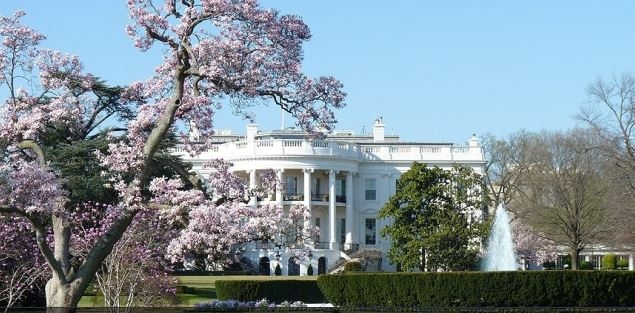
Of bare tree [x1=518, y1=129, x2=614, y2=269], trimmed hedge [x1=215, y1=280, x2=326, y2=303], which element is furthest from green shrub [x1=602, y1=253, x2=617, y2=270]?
trimmed hedge [x1=215, y1=280, x2=326, y2=303]

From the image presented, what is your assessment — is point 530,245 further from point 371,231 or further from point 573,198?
point 573,198

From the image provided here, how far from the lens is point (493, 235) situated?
141 feet

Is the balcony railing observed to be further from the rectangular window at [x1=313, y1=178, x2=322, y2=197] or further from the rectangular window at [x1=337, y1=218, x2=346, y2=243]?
the rectangular window at [x1=337, y1=218, x2=346, y2=243]

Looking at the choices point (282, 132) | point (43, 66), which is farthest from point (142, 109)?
point (282, 132)

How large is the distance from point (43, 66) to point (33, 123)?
1.04 m

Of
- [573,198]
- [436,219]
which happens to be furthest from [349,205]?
[436,219]

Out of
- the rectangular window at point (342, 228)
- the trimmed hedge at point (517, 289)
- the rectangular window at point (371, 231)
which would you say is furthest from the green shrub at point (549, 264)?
the trimmed hedge at point (517, 289)

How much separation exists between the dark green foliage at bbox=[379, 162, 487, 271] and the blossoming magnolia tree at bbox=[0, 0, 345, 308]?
27953 mm

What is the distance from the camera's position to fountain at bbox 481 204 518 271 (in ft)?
133

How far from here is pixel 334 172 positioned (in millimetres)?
63531

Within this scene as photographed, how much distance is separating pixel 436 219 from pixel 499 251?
10.6 feet

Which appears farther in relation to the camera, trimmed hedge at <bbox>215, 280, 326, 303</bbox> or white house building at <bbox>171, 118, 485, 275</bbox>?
white house building at <bbox>171, 118, 485, 275</bbox>

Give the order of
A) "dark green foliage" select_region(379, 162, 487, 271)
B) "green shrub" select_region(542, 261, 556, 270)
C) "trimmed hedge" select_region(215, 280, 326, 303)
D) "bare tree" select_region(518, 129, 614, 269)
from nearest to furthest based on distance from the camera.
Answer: "trimmed hedge" select_region(215, 280, 326, 303) → "dark green foliage" select_region(379, 162, 487, 271) → "bare tree" select_region(518, 129, 614, 269) → "green shrub" select_region(542, 261, 556, 270)

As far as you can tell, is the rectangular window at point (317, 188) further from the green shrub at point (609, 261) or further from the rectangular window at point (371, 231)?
the green shrub at point (609, 261)
